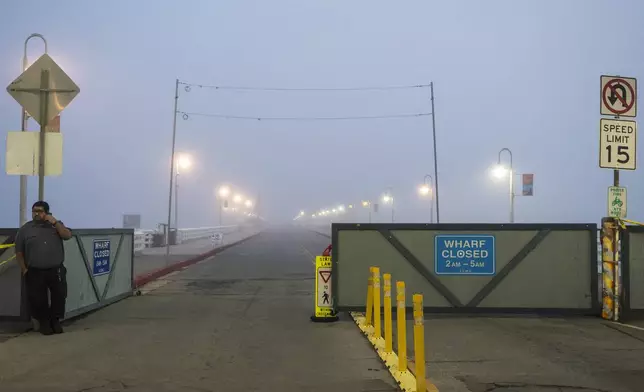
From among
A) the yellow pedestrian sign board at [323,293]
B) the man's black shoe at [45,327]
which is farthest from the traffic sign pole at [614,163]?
the man's black shoe at [45,327]

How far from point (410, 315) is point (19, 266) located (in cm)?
687

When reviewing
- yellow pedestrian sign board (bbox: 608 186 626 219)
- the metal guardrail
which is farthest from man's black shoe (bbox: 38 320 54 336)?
the metal guardrail

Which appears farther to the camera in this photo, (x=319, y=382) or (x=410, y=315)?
(x=410, y=315)

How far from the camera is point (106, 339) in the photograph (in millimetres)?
8141

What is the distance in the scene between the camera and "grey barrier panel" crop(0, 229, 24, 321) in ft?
28.6

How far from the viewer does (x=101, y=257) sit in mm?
10812

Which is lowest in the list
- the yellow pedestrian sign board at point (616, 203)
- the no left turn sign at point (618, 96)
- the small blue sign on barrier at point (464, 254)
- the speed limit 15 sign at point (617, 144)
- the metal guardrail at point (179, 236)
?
the metal guardrail at point (179, 236)

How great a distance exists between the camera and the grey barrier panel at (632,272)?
32.3ft

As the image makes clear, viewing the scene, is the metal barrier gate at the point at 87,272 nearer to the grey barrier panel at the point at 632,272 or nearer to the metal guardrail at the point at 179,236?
the grey barrier panel at the point at 632,272

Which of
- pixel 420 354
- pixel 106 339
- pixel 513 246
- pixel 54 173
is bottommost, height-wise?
pixel 106 339

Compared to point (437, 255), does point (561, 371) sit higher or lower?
lower

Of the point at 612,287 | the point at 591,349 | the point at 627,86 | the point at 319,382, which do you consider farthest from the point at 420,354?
the point at 627,86

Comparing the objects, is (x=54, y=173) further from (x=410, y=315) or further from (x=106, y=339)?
(x=410, y=315)

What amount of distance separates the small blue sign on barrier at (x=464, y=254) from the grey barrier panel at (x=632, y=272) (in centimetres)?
233
